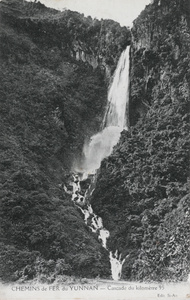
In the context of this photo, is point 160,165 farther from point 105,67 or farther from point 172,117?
point 105,67

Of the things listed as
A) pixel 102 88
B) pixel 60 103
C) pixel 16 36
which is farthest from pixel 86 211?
pixel 16 36

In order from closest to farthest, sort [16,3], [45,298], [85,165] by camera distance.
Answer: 1. [45,298]
2. [85,165]
3. [16,3]

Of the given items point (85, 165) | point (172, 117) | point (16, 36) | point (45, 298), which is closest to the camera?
point (45, 298)

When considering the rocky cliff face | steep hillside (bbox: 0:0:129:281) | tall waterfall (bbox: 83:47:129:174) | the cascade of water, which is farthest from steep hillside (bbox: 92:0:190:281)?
steep hillside (bbox: 0:0:129:281)

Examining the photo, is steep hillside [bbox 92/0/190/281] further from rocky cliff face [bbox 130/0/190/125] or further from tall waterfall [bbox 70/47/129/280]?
tall waterfall [bbox 70/47/129/280]

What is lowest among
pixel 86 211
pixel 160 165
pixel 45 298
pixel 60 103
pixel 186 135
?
pixel 45 298
